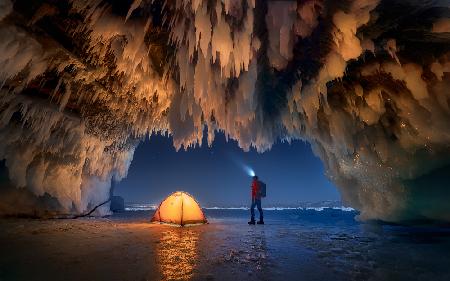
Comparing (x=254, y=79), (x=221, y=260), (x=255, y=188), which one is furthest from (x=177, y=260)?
(x=255, y=188)

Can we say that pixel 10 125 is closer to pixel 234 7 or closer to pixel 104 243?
pixel 104 243

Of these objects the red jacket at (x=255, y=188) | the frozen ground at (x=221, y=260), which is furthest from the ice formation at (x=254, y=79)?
the frozen ground at (x=221, y=260)

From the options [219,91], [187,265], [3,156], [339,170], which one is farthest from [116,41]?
[339,170]

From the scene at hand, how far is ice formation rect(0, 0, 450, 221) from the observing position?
15.4 feet

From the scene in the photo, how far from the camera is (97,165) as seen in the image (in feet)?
42.3

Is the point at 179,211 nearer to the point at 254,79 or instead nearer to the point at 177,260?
the point at 254,79

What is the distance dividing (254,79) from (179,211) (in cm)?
647

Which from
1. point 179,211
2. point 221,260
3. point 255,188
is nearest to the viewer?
point 221,260

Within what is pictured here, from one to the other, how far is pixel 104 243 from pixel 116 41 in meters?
3.66

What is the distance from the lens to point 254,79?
18.5 ft

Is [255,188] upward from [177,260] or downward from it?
upward

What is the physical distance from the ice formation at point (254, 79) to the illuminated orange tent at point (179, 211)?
279cm

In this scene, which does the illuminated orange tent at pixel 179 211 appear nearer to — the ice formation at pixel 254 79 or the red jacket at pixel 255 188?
the red jacket at pixel 255 188

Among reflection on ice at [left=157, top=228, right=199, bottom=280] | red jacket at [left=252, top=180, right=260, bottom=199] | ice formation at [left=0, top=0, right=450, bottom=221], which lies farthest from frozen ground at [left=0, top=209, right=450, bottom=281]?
red jacket at [left=252, top=180, right=260, bottom=199]
